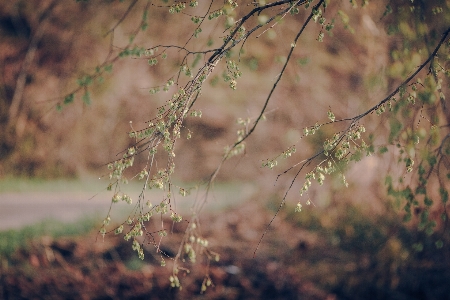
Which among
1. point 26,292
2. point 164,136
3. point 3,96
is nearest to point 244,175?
point 3,96

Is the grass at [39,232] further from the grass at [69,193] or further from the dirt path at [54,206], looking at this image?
the dirt path at [54,206]

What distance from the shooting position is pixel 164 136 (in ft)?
7.18

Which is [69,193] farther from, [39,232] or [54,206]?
[39,232]

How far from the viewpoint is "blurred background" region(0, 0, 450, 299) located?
505cm

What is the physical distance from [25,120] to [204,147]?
6668 millimetres

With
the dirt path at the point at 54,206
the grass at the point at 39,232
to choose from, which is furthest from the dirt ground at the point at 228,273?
the dirt path at the point at 54,206

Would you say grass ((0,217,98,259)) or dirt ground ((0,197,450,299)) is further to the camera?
grass ((0,217,98,259))

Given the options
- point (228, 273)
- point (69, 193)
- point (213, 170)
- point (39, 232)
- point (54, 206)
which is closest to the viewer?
point (228, 273)

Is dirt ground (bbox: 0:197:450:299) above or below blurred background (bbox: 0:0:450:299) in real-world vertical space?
below

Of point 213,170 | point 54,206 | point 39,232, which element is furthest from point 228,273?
point 54,206

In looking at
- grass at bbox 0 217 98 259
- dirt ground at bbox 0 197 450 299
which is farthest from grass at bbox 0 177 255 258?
dirt ground at bbox 0 197 450 299

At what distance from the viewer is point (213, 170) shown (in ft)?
25.8

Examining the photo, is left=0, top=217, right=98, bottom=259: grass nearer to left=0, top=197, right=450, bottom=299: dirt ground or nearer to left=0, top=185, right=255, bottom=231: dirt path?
left=0, top=197, right=450, bottom=299: dirt ground

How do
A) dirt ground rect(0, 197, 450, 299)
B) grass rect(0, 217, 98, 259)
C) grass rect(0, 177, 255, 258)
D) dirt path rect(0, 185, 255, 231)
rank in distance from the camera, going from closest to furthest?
dirt ground rect(0, 197, 450, 299) → grass rect(0, 217, 98, 259) → grass rect(0, 177, 255, 258) → dirt path rect(0, 185, 255, 231)
